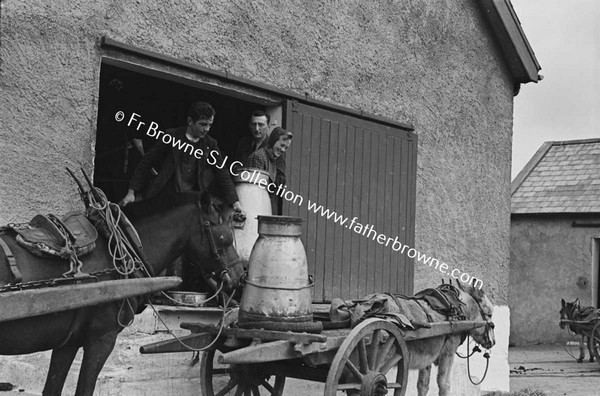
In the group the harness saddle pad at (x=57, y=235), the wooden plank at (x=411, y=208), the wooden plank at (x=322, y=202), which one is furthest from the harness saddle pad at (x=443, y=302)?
the harness saddle pad at (x=57, y=235)

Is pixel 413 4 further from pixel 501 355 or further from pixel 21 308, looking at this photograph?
pixel 21 308

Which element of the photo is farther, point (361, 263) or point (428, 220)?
point (428, 220)

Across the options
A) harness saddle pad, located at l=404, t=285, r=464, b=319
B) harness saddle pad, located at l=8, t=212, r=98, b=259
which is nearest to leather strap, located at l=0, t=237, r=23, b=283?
harness saddle pad, located at l=8, t=212, r=98, b=259

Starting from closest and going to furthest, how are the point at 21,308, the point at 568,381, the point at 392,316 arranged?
the point at 21,308 < the point at 392,316 < the point at 568,381

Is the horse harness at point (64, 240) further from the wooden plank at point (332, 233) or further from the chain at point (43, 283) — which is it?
the wooden plank at point (332, 233)

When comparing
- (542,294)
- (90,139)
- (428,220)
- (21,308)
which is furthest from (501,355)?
(542,294)

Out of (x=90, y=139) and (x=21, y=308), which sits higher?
(x=90, y=139)

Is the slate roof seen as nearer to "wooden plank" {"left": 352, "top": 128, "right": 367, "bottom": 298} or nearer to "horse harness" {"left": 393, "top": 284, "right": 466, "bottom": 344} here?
"wooden plank" {"left": 352, "top": 128, "right": 367, "bottom": 298}

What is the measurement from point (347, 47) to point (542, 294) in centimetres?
1384

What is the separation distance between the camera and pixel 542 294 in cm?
2016

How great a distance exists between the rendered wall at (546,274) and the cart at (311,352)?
14638 millimetres

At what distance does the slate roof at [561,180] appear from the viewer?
19.9 m

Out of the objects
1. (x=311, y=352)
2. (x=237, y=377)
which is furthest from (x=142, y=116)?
(x=311, y=352)

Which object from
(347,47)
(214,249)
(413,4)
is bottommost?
(214,249)
